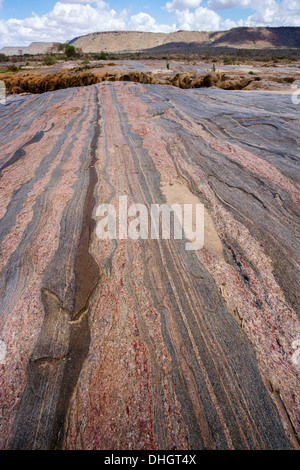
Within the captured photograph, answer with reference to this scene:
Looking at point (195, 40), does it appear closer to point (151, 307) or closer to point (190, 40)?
point (190, 40)

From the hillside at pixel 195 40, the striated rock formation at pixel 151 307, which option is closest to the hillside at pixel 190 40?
the hillside at pixel 195 40

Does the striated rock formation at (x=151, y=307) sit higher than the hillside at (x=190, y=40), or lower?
lower

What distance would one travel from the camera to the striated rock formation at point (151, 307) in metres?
2.00

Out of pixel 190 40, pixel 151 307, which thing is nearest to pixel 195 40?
pixel 190 40

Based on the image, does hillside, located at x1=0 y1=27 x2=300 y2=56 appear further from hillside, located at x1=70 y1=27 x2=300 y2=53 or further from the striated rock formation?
the striated rock formation

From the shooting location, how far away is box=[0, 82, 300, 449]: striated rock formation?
200 cm

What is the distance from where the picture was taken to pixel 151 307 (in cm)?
283

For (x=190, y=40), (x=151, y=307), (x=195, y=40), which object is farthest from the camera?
(x=190, y=40)

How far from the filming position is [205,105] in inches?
370

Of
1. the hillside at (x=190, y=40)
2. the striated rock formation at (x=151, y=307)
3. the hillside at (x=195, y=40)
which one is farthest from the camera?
the hillside at (x=195, y=40)

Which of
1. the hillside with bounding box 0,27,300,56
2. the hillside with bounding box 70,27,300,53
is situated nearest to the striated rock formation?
the hillside with bounding box 0,27,300,56

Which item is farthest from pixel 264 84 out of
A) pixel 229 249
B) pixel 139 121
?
pixel 229 249

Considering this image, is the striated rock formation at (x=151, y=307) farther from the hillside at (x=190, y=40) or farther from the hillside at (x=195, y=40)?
the hillside at (x=195, y=40)

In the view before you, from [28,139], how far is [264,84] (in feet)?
48.3
